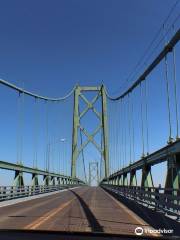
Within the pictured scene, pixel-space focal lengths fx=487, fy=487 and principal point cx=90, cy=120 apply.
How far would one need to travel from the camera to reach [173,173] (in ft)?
65.1

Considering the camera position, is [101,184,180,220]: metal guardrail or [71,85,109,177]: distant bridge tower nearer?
[101,184,180,220]: metal guardrail

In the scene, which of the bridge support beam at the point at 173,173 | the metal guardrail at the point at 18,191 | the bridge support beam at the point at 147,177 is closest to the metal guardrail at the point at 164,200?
the bridge support beam at the point at 173,173

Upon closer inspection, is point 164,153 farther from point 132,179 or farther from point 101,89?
point 101,89

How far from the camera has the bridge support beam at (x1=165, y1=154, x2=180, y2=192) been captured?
19.5 metres

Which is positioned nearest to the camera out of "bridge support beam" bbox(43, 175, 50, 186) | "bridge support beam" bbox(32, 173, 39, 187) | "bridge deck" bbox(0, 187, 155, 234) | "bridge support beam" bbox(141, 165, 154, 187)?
"bridge deck" bbox(0, 187, 155, 234)

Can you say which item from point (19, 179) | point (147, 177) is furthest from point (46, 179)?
point (147, 177)

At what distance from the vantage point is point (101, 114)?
96812 millimetres

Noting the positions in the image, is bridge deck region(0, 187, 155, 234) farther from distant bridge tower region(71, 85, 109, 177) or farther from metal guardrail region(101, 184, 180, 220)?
distant bridge tower region(71, 85, 109, 177)

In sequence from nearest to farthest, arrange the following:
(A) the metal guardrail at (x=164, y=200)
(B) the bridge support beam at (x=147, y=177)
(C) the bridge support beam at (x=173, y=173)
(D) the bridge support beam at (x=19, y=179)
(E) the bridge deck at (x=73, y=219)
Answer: (E) the bridge deck at (x=73, y=219)
(A) the metal guardrail at (x=164, y=200)
(C) the bridge support beam at (x=173, y=173)
(B) the bridge support beam at (x=147, y=177)
(D) the bridge support beam at (x=19, y=179)

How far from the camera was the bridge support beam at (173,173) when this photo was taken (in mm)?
19484

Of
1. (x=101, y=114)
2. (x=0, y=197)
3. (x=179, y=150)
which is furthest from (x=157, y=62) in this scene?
(x=101, y=114)

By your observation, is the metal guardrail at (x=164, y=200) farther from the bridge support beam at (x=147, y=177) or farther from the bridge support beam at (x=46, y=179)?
the bridge support beam at (x=46, y=179)

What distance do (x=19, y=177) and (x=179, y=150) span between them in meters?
20.6

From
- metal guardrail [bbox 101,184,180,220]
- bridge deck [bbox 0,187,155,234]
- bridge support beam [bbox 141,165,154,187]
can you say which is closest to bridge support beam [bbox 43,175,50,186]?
bridge support beam [bbox 141,165,154,187]
